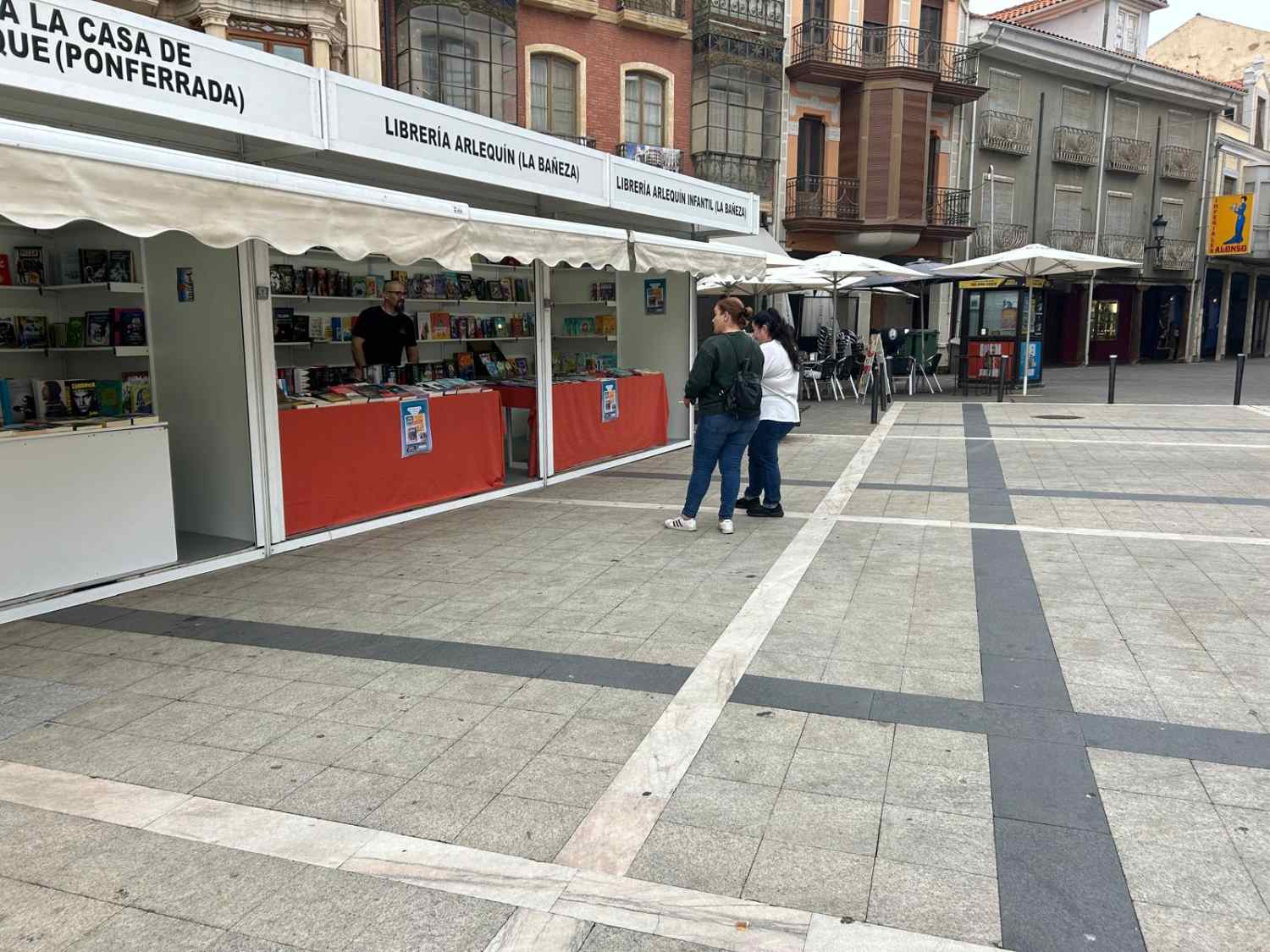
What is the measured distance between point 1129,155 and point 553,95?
2189cm

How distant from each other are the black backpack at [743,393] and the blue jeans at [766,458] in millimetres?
474

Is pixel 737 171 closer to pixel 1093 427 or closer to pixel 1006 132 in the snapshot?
pixel 1006 132

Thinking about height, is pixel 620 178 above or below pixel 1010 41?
below

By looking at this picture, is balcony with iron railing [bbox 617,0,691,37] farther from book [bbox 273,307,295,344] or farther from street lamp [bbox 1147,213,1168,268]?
street lamp [bbox 1147,213,1168,268]

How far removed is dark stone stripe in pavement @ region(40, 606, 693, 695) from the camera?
14.2ft

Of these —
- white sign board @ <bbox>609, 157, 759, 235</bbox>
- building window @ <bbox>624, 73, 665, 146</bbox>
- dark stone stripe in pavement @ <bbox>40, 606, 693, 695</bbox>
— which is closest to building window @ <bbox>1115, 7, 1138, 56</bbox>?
building window @ <bbox>624, 73, 665, 146</bbox>

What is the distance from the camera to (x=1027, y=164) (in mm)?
29031

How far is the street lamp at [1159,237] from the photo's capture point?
29.2 m

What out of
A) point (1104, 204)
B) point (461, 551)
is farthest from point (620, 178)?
point (1104, 204)

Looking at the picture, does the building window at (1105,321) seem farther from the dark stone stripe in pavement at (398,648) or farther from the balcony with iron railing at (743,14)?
the dark stone stripe in pavement at (398,648)

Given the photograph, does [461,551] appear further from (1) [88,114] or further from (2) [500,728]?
(1) [88,114]

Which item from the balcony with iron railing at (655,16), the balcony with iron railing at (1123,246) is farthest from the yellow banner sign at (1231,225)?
the balcony with iron railing at (655,16)

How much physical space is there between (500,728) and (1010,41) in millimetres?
29802

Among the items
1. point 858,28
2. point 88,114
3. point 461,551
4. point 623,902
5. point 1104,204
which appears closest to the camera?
point 623,902
